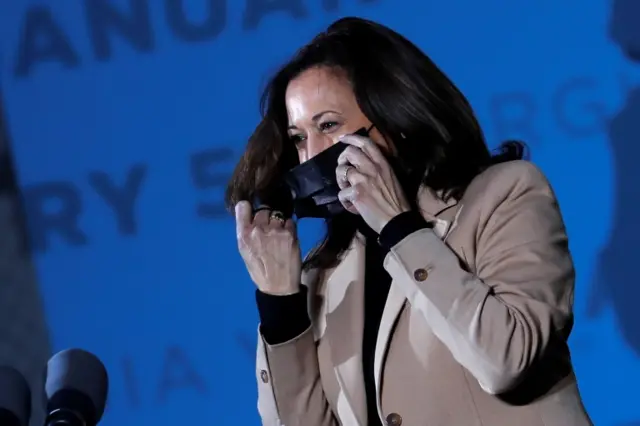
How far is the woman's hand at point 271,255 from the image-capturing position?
1535mm

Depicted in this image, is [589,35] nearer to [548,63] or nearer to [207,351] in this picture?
[548,63]

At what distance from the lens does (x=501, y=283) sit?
4.44 ft

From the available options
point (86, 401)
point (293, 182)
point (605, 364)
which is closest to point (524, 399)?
point (293, 182)

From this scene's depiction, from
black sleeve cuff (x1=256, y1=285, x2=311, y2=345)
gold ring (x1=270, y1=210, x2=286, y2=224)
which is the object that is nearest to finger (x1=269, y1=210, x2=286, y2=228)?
gold ring (x1=270, y1=210, x2=286, y2=224)

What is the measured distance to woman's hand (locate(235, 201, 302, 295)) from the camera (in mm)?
1535

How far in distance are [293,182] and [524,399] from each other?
453 mm

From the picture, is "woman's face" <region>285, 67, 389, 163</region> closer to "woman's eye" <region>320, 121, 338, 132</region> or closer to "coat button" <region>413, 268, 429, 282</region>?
"woman's eye" <region>320, 121, 338, 132</region>

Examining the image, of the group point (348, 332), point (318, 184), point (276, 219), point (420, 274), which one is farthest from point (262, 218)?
point (420, 274)

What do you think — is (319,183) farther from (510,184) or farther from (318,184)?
(510,184)

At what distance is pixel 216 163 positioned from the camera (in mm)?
2234

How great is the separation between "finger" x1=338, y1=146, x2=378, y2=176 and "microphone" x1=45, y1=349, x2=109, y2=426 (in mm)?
539

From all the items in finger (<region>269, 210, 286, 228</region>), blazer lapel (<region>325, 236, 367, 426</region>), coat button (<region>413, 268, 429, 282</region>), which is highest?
coat button (<region>413, 268, 429, 282</region>)

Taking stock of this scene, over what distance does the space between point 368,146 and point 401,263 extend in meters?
0.18

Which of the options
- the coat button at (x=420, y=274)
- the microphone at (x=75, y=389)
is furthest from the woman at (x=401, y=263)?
the microphone at (x=75, y=389)
